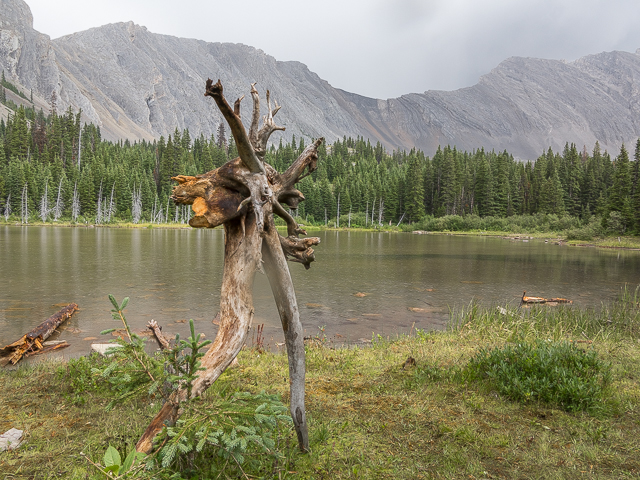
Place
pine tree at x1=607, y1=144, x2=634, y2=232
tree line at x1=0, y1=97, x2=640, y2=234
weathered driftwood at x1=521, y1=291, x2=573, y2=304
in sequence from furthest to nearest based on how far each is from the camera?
tree line at x1=0, y1=97, x2=640, y2=234
pine tree at x1=607, y1=144, x2=634, y2=232
weathered driftwood at x1=521, y1=291, x2=573, y2=304

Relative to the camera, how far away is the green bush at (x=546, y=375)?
5512mm

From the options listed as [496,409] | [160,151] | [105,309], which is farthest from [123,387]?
[160,151]

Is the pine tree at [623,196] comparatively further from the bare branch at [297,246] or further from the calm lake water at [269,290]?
the bare branch at [297,246]

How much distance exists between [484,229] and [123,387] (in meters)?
96.0

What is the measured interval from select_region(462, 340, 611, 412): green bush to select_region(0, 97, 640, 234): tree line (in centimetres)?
9300

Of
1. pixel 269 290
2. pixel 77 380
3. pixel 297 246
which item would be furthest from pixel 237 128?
pixel 269 290

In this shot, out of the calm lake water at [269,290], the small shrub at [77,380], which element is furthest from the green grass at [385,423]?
the calm lake water at [269,290]

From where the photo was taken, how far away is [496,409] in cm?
542

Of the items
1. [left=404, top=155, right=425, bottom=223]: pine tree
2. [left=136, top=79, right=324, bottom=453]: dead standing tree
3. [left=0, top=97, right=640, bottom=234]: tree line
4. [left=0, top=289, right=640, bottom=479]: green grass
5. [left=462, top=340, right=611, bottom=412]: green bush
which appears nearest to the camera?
[left=136, top=79, right=324, bottom=453]: dead standing tree

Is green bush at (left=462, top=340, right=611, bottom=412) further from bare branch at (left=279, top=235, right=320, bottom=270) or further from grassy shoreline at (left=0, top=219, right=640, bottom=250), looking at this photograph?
grassy shoreline at (left=0, top=219, right=640, bottom=250)

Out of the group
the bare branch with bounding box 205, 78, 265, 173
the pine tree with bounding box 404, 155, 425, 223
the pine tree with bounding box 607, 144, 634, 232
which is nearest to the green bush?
the bare branch with bounding box 205, 78, 265, 173

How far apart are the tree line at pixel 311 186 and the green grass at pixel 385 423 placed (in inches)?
3565

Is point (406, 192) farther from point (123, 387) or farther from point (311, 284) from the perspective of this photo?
point (123, 387)

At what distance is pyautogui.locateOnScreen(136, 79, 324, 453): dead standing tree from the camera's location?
348 centimetres
